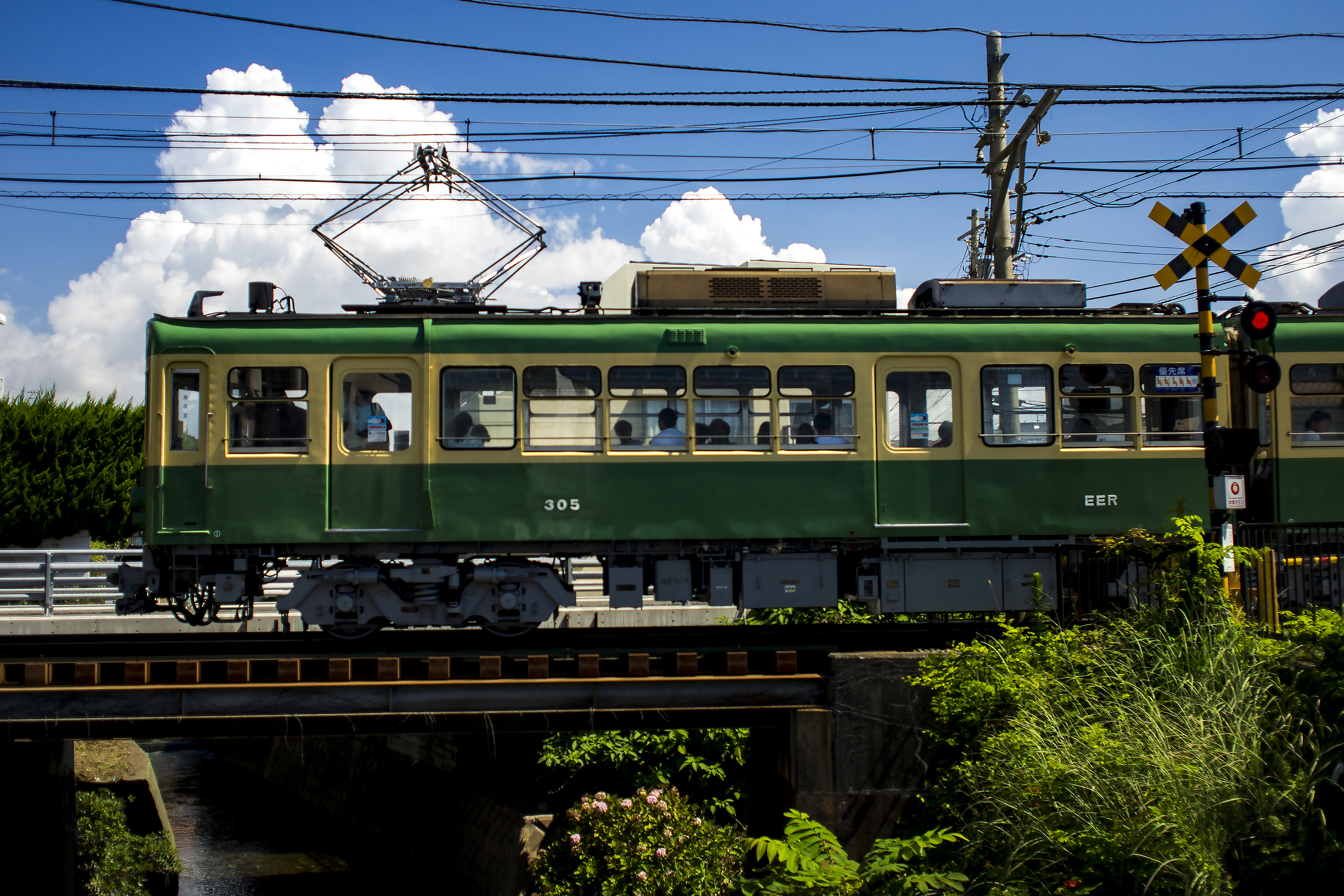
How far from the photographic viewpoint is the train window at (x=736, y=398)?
9.87m

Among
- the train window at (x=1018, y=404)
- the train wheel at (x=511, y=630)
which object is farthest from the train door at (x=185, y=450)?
the train window at (x=1018, y=404)

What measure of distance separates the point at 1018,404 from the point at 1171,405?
1.77 m

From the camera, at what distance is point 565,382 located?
9.77 meters

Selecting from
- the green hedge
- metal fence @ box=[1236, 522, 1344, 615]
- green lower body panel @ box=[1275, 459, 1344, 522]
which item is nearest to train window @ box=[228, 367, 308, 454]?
metal fence @ box=[1236, 522, 1344, 615]

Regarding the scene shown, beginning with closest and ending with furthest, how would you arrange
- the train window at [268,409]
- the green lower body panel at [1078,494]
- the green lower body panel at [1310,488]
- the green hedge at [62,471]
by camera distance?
the train window at [268,409]
the green lower body panel at [1078,494]
the green lower body panel at [1310,488]
the green hedge at [62,471]

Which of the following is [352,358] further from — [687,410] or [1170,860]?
[1170,860]

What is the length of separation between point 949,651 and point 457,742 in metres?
8.11

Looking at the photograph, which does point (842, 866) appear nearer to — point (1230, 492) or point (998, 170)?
point (1230, 492)

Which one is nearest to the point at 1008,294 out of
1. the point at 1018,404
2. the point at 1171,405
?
the point at 1018,404

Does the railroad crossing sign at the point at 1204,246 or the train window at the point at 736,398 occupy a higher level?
the railroad crossing sign at the point at 1204,246

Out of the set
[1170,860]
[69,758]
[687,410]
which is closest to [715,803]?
[687,410]

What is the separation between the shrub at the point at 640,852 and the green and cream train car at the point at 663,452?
2125 mm

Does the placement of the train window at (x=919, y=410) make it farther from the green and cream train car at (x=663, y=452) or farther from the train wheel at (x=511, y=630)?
the train wheel at (x=511, y=630)

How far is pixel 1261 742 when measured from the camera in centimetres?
627
